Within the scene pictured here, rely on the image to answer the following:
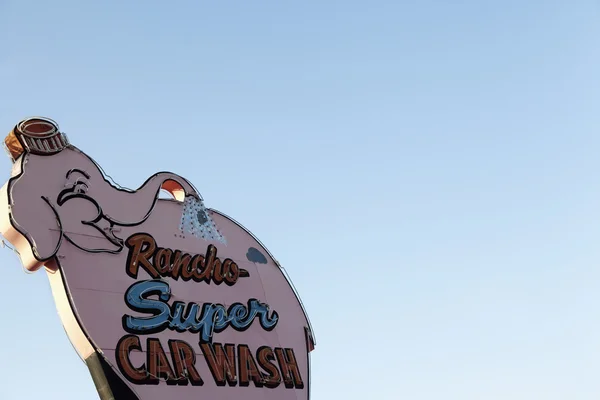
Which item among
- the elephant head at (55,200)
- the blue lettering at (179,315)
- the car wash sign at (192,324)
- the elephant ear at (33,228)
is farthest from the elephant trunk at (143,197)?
the blue lettering at (179,315)

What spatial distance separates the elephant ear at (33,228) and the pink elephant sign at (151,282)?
0.02 m

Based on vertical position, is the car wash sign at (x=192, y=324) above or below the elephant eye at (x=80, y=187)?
below

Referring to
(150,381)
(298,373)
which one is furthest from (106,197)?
(298,373)

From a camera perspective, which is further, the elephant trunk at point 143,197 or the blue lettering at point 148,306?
the elephant trunk at point 143,197

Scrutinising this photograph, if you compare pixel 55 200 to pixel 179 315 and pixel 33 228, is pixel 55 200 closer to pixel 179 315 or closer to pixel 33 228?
pixel 33 228

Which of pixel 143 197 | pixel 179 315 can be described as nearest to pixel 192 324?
pixel 179 315

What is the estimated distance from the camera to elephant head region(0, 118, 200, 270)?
1370 cm

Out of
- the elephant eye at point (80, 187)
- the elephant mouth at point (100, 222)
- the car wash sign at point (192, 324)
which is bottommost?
the car wash sign at point (192, 324)

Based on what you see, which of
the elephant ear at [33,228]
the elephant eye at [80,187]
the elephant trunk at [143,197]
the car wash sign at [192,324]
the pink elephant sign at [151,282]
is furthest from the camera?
the elephant trunk at [143,197]

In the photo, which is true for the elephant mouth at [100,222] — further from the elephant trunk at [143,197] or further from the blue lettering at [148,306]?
the blue lettering at [148,306]

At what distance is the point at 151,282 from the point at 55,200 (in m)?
2.35

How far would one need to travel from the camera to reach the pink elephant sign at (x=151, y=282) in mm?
13695

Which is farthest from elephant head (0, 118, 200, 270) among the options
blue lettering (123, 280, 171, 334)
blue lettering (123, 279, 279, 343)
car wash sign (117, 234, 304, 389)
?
blue lettering (123, 279, 279, 343)

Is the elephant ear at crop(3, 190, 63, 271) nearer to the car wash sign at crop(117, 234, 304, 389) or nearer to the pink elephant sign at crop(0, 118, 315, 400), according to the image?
the pink elephant sign at crop(0, 118, 315, 400)
